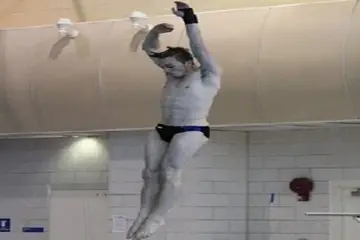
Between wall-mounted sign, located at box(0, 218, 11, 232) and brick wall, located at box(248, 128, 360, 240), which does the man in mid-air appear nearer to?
brick wall, located at box(248, 128, 360, 240)

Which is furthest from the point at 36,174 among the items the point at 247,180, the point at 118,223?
the point at 247,180

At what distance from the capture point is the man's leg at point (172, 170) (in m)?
3.22

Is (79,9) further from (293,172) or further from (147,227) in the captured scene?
(147,227)

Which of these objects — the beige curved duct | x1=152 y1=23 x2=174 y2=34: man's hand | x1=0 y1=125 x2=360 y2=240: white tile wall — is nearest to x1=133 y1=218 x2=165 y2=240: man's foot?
x1=152 y1=23 x2=174 y2=34: man's hand

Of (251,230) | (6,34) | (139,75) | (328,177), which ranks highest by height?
(6,34)

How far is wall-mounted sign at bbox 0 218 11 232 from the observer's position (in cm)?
916

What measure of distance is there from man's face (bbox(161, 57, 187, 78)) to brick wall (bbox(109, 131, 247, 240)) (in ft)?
13.3

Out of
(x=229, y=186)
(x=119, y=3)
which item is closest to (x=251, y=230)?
(x=229, y=186)

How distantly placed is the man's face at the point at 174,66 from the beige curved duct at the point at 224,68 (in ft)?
9.14

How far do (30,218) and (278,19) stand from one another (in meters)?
4.09

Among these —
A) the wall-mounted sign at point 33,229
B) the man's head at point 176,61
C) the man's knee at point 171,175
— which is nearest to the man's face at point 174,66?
the man's head at point 176,61

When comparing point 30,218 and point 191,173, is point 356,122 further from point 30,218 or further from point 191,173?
point 30,218

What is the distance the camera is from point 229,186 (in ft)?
24.9

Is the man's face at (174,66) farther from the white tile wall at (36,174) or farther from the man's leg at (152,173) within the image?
the white tile wall at (36,174)
